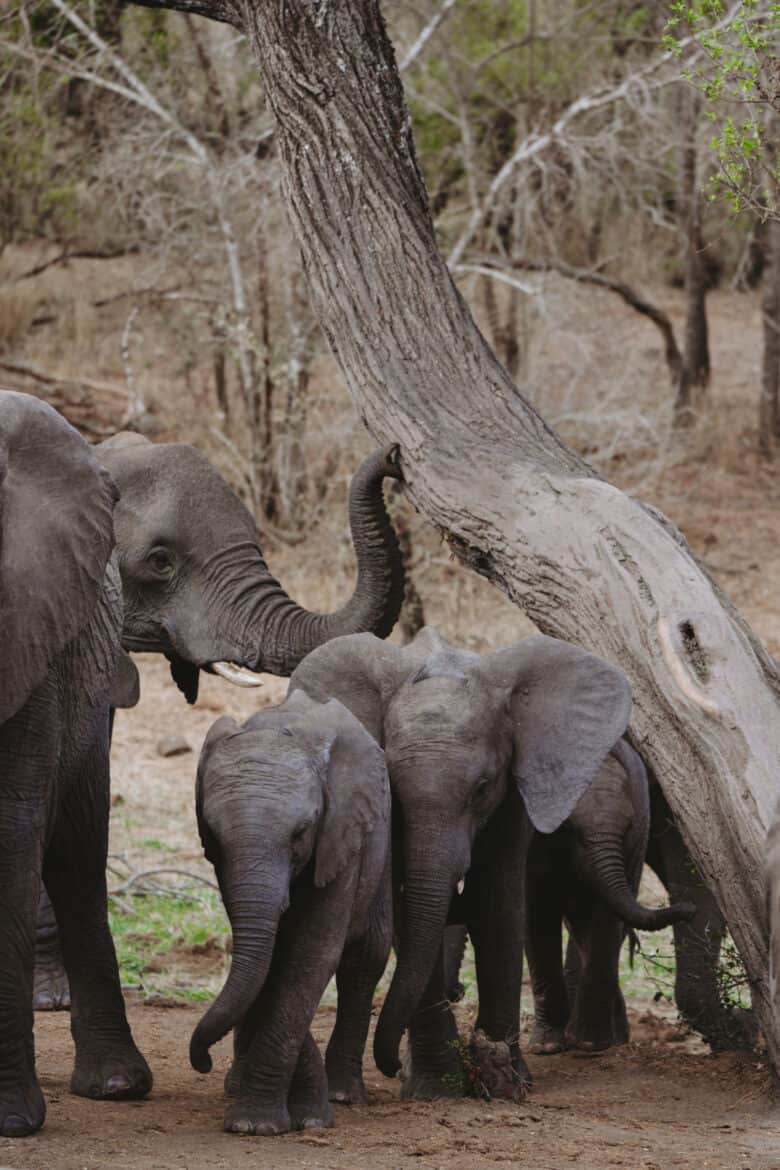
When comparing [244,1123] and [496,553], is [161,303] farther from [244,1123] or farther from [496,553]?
[244,1123]

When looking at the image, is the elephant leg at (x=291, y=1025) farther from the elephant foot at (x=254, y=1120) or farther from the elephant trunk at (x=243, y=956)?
the elephant trunk at (x=243, y=956)

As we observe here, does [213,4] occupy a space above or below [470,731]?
above

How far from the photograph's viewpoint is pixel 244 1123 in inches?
201

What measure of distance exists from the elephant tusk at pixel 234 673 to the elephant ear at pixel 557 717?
1.34 meters

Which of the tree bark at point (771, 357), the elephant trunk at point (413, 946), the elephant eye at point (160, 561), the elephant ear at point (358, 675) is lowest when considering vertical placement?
the elephant trunk at point (413, 946)

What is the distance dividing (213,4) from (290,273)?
6079mm

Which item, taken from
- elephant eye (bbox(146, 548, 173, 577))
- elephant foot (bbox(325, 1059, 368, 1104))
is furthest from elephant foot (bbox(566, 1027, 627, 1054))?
elephant eye (bbox(146, 548, 173, 577))

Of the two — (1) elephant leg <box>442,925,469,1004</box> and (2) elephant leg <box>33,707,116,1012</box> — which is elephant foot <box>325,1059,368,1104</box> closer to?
(1) elephant leg <box>442,925,469,1004</box>

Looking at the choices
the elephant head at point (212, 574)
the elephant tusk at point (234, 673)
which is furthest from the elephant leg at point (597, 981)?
the elephant tusk at point (234, 673)

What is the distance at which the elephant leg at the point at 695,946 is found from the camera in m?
6.96

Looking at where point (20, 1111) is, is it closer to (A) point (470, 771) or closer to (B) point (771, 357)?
(A) point (470, 771)

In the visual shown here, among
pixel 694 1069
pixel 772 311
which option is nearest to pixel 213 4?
pixel 694 1069

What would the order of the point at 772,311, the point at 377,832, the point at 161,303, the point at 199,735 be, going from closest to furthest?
1. the point at 377,832
2. the point at 199,735
3. the point at 772,311
4. the point at 161,303

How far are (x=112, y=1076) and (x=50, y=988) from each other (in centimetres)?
193
